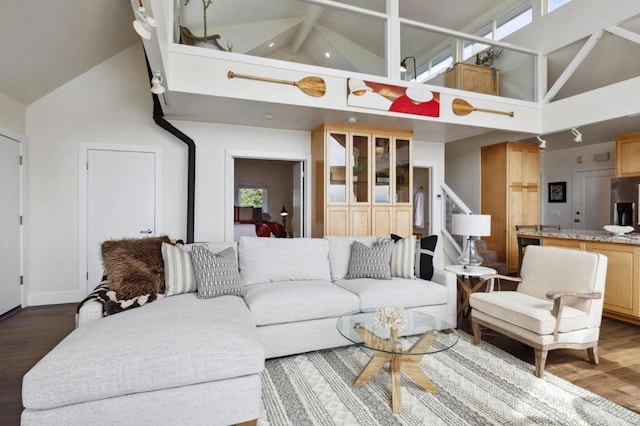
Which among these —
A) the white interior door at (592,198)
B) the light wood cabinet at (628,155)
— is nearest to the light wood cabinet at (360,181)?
the light wood cabinet at (628,155)

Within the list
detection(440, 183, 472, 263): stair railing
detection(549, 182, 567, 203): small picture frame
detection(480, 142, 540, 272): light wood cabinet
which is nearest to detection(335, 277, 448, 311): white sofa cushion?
detection(440, 183, 472, 263): stair railing

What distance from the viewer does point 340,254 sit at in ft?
11.5

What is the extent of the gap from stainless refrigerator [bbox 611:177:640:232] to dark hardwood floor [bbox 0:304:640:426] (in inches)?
102

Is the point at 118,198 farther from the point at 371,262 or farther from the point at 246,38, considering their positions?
the point at 371,262

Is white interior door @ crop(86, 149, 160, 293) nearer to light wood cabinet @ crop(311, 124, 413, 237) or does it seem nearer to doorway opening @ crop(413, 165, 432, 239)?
light wood cabinet @ crop(311, 124, 413, 237)

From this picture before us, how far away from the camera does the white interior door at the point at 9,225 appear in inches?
137

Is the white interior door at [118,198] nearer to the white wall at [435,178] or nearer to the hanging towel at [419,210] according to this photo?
the white wall at [435,178]

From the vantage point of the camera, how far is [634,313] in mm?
3363

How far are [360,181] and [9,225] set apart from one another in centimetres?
413

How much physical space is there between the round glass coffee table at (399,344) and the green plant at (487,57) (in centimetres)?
419

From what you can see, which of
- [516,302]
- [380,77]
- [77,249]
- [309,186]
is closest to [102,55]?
[77,249]

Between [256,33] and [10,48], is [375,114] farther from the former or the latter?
[10,48]

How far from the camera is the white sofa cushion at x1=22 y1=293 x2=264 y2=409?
1479mm

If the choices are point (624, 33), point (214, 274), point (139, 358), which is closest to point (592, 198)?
point (624, 33)
